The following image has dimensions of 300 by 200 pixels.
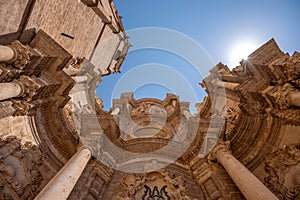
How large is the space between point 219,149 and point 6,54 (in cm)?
847

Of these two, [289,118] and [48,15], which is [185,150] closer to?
[289,118]

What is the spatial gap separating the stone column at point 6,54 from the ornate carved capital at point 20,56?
15 centimetres

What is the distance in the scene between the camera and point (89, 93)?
17078 millimetres

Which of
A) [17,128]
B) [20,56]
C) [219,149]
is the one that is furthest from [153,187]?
[20,56]

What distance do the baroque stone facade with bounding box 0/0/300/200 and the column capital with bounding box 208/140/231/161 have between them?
42 mm

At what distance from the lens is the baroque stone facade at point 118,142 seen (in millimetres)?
7582

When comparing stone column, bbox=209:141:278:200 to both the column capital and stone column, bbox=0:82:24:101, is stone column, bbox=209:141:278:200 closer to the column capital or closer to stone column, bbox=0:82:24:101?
the column capital

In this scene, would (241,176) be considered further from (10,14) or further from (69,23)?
(69,23)

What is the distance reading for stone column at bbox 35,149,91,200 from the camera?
6178 millimetres

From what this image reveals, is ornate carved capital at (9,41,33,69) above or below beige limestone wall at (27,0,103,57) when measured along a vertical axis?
below

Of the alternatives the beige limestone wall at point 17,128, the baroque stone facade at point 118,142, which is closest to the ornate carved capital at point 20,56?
the baroque stone facade at point 118,142

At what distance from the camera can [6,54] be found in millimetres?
7316

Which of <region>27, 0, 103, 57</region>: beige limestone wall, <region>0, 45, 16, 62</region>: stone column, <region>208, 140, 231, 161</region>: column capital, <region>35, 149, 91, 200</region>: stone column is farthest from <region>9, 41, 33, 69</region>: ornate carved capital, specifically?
<region>208, 140, 231, 161</region>: column capital

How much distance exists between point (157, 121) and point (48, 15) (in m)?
13.8
